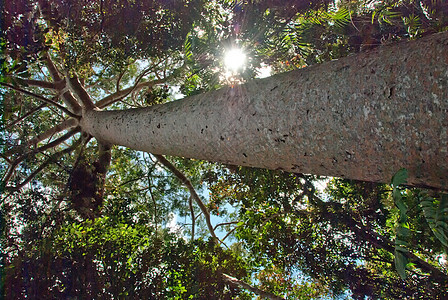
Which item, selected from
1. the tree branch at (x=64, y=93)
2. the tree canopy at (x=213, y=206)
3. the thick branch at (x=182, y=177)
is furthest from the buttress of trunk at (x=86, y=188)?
the tree branch at (x=64, y=93)

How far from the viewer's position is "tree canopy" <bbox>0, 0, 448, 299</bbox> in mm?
2523

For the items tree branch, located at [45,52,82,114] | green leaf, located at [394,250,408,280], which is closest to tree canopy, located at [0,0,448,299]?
green leaf, located at [394,250,408,280]

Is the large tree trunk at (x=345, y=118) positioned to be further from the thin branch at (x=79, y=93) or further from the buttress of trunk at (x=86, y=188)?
the thin branch at (x=79, y=93)

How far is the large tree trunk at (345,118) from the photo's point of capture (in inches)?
51.1

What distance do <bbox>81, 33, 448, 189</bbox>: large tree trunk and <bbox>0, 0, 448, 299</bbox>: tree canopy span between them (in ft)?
0.61

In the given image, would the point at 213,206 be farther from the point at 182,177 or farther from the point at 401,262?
the point at 401,262

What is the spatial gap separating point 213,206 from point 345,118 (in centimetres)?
385

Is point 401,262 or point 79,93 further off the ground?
point 79,93

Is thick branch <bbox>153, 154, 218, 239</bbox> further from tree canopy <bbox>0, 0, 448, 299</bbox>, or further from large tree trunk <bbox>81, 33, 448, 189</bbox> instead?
large tree trunk <bbox>81, 33, 448, 189</bbox>

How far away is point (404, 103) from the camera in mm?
1326

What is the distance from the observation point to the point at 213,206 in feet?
16.8

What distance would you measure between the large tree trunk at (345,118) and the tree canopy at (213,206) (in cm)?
18

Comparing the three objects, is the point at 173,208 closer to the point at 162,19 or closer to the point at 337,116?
the point at 162,19

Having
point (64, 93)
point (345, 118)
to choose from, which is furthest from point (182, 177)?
point (345, 118)
